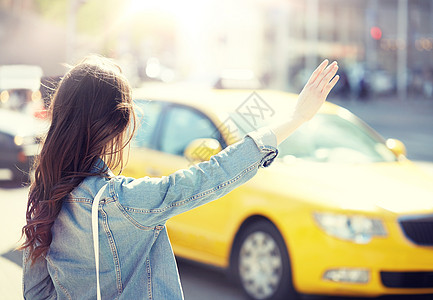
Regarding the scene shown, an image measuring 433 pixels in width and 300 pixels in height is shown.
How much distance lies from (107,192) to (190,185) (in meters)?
0.21

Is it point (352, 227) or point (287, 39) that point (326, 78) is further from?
point (287, 39)

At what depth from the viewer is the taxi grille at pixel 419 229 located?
425 centimetres

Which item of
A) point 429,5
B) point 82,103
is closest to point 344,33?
point 429,5

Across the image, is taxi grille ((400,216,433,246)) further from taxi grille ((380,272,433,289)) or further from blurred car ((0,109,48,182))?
blurred car ((0,109,48,182))

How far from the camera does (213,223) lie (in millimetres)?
4863

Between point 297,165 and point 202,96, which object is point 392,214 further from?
point 202,96

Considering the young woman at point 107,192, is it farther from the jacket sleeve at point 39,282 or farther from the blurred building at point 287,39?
the blurred building at point 287,39

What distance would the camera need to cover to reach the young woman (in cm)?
165

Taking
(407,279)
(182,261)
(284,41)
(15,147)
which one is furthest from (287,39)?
(407,279)

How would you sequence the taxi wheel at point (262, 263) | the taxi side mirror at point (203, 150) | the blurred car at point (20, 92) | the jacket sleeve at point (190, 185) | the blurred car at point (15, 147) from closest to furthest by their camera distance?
the jacket sleeve at point (190, 185) < the taxi side mirror at point (203, 150) < the taxi wheel at point (262, 263) < the blurred car at point (15, 147) < the blurred car at point (20, 92)

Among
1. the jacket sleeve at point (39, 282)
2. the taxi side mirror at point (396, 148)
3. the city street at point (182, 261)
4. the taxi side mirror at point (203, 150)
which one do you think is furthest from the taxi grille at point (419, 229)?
the jacket sleeve at point (39, 282)

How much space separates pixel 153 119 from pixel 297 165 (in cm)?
147

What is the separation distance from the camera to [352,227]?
418 centimetres

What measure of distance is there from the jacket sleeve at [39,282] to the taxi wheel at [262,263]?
2713mm
